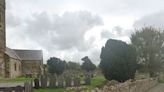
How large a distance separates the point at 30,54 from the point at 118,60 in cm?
5672

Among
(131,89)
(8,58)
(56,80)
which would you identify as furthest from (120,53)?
(8,58)

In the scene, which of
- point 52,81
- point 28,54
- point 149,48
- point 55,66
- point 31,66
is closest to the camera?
point 52,81

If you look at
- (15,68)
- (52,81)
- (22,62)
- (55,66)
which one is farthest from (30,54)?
(52,81)

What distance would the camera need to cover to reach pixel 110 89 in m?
18.3

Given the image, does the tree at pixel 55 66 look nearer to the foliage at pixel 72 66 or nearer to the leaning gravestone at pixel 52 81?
the foliage at pixel 72 66

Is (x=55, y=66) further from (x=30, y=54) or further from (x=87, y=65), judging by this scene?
(x=30, y=54)

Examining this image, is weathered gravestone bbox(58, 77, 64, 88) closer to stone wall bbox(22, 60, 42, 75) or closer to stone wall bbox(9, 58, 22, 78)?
stone wall bbox(9, 58, 22, 78)

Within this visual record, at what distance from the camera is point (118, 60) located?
3897 cm

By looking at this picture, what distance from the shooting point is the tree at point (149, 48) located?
208 feet

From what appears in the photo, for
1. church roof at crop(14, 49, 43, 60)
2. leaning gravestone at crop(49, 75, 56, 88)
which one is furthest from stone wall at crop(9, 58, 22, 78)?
leaning gravestone at crop(49, 75, 56, 88)

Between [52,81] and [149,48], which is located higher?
[149,48]

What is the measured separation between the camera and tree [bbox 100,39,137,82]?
39.1 metres

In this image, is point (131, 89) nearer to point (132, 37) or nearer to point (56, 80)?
point (56, 80)

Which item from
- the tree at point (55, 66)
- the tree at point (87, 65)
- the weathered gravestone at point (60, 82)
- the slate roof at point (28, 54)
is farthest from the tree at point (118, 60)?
the slate roof at point (28, 54)
